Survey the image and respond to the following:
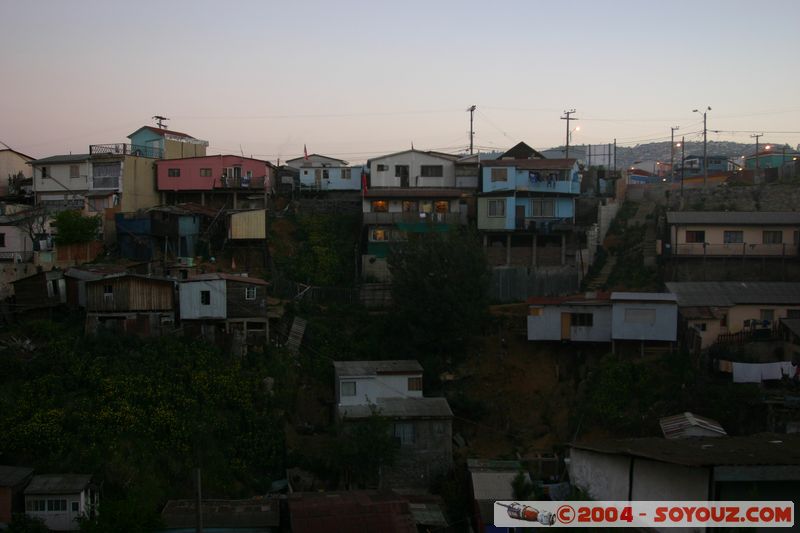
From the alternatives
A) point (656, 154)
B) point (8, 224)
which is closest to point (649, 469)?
point (8, 224)

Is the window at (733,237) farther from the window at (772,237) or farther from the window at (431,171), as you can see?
the window at (431,171)

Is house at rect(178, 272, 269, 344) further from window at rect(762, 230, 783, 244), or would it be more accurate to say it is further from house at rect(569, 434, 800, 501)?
window at rect(762, 230, 783, 244)

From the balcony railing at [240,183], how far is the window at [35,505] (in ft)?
62.2

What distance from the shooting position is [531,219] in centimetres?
3303

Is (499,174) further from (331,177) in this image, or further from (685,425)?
(685,425)

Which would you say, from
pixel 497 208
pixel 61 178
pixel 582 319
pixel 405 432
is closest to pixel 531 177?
pixel 497 208

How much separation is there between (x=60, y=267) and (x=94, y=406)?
1012cm

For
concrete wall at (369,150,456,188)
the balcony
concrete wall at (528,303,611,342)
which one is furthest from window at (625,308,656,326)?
concrete wall at (369,150,456,188)

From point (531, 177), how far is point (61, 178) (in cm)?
2122

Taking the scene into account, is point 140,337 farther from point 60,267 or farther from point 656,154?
point 656,154

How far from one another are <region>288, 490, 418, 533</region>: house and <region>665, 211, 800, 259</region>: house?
1613 centimetres

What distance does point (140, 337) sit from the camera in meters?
24.8

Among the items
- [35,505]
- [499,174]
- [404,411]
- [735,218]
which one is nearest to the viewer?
[35,505]

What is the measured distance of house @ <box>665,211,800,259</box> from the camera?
29.1 meters
